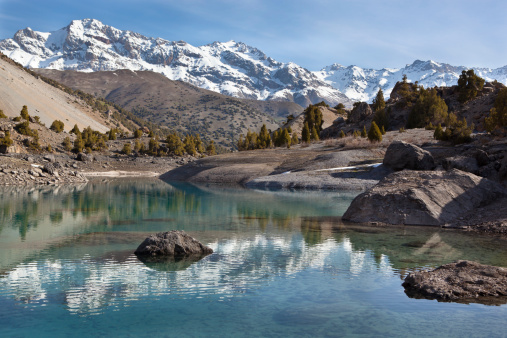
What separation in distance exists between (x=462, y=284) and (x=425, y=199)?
51.2 ft

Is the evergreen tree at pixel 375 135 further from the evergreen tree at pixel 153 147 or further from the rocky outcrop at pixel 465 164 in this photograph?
the evergreen tree at pixel 153 147

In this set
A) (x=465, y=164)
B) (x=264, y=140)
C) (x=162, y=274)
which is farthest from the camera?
(x=264, y=140)

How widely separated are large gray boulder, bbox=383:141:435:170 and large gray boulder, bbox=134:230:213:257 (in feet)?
134

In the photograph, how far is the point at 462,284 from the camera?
15.1 meters

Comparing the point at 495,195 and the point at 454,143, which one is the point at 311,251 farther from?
the point at 454,143

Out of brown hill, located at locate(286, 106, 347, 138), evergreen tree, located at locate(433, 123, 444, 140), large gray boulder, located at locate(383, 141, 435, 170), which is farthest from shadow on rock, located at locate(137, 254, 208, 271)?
brown hill, located at locate(286, 106, 347, 138)

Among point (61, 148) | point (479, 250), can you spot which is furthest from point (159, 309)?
point (61, 148)

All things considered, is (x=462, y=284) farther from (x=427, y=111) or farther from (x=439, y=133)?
(x=427, y=111)

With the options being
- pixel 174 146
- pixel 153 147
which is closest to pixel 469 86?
pixel 174 146

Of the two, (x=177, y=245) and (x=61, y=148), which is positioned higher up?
(x=61, y=148)

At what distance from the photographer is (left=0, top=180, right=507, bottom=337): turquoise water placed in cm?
1241

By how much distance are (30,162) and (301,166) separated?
144ft

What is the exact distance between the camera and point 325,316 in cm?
1318

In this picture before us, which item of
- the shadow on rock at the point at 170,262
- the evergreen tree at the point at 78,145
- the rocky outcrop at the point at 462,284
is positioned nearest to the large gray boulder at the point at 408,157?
the rocky outcrop at the point at 462,284
